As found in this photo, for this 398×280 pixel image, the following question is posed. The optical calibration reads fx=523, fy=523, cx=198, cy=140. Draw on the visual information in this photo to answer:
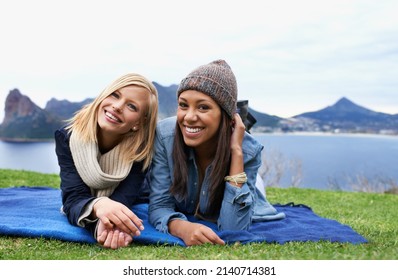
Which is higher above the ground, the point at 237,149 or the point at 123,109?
the point at 123,109

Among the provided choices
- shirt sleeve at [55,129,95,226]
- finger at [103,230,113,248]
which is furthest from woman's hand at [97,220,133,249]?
shirt sleeve at [55,129,95,226]

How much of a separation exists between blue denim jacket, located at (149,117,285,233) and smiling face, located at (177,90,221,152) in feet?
1.03

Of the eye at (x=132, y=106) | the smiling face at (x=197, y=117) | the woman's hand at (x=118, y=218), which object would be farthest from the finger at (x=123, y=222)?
the eye at (x=132, y=106)

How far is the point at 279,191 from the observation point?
30.2 ft

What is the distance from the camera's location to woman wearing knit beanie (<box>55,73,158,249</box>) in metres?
4.04

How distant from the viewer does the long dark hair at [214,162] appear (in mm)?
4035

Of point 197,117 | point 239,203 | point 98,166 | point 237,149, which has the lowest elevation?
point 239,203

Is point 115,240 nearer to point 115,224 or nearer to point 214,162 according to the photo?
point 115,224

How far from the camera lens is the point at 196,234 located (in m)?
3.82

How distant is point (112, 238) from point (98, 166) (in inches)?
25.4

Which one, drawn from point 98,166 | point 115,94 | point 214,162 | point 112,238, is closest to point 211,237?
point 214,162

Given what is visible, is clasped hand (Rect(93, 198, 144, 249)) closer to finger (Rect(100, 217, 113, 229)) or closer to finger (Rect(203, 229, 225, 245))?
finger (Rect(100, 217, 113, 229))
